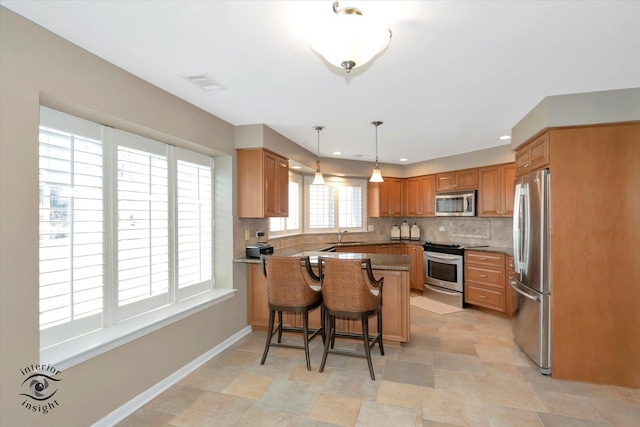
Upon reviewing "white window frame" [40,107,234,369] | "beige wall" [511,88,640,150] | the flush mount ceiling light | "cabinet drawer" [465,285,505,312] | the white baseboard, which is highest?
"beige wall" [511,88,640,150]

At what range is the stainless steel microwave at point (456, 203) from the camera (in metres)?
5.15

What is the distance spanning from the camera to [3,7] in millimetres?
1560

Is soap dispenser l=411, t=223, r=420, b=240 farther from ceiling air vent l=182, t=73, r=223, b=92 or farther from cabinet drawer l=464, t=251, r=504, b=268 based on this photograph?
ceiling air vent l=182, t=73, r=223, b=92

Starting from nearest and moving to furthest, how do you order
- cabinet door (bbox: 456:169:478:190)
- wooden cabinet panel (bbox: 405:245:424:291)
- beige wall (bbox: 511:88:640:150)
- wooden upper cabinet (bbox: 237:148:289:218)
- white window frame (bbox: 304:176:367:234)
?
beige wall (bbox: 511:88:640:150) < wooden upper cabinet (bbox: 237:148:289:218) < cabinet door (bbox: 456:169:478:190) < white window frame (bbox: 304:176:367:234) < wooden cabinet panel (bbox: 405:245:424:291)

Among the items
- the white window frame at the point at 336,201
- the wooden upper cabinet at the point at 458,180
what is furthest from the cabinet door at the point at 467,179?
the white window frame at the point at 336,201

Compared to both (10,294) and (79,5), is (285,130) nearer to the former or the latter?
(79,5)

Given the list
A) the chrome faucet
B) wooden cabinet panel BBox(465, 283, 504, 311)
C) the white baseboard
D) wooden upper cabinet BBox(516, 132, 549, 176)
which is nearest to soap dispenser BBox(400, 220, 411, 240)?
the chrome faucet

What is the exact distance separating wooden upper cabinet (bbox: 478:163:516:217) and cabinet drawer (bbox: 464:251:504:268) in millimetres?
651

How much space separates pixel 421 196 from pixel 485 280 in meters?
1.99

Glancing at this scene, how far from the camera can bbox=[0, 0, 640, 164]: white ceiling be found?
1.59 m

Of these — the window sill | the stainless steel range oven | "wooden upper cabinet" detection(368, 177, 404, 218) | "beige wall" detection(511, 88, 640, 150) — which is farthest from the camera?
"wooden upper cabinet" detection(368, 177, 404, 218)

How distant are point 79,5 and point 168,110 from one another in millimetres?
1119

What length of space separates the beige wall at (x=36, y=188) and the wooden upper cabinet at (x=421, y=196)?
451 cm

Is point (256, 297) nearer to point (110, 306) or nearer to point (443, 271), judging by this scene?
point (110, 306)
